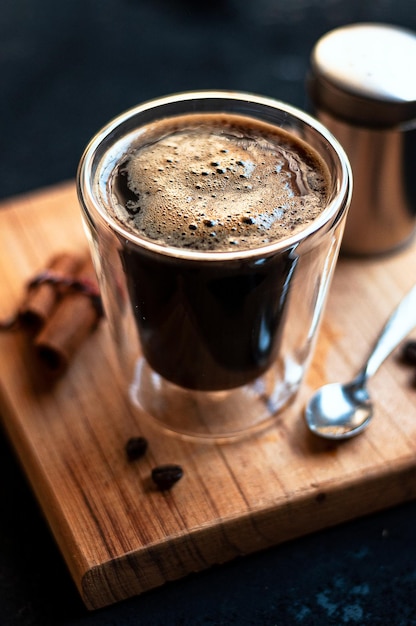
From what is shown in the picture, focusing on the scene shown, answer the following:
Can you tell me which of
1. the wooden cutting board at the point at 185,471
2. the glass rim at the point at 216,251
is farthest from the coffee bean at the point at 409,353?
the glass rim at the point at 216,251

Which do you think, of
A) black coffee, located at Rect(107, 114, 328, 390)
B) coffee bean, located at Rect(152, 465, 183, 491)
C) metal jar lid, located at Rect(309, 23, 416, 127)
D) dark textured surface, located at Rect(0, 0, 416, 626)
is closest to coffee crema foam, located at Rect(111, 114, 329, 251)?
black coffee, located at Rect(107, 114, 328, 390)

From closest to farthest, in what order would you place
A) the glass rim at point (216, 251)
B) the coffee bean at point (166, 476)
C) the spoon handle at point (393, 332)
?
the glass rim at point (216, 251)
the coffee bean at point (166, 476)
the spoon handle at point (393, 332)

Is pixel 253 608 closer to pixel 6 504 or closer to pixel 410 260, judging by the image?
pixel 6 504

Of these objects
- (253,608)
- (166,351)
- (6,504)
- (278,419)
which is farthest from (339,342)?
(6,504)

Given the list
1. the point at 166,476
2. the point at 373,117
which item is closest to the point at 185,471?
the point at 166,476

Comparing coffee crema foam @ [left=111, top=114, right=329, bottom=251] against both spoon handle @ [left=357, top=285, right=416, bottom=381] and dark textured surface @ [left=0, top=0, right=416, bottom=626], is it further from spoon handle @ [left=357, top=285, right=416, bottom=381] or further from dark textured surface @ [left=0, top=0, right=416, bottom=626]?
dark textured surface @ [left=0, top=0, right=416, bottom=626]

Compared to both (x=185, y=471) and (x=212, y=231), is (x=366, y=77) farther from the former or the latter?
(x=185, y=471)

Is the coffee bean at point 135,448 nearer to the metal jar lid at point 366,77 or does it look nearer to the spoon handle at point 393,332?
the spoon handle at point 393,332
